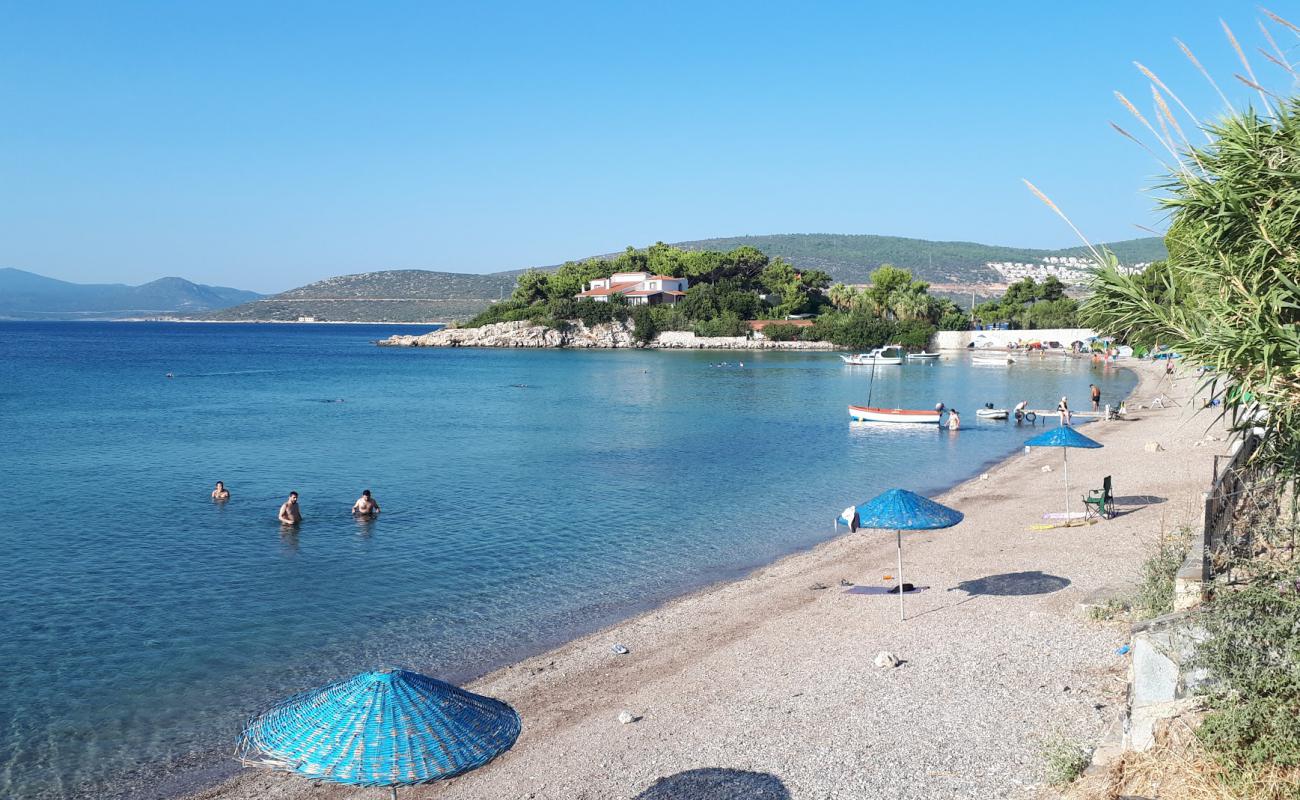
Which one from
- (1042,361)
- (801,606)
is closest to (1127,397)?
(1042,361)

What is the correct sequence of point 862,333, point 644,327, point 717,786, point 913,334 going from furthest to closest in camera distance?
point 644,327 < point 862,333 < point 913,334 < point 717,786

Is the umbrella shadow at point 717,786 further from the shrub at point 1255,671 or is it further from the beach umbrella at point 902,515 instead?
the beach umbrella at point 902,515

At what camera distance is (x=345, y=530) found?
24109 millimetres

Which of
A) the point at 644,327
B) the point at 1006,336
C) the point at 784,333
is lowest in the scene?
the point at 1006,336

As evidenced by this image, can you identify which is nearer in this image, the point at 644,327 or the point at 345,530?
the point at 345,530

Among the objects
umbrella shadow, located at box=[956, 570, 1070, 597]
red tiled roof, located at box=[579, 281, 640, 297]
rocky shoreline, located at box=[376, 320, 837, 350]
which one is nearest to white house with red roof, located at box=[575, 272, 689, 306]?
red tiled roof, located at box=[579, 281, 640, 297]

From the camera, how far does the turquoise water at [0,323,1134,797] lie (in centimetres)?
1392

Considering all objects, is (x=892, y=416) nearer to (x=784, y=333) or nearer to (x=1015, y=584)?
(x=1015, y=584)

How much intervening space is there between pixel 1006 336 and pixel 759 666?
341 feet

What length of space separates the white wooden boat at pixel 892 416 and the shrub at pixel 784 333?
73235mm

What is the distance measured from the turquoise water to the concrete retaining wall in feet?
169

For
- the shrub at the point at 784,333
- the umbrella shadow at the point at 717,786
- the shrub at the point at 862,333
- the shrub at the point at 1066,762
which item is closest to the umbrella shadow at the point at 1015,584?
the shrub at the point at 1066,762

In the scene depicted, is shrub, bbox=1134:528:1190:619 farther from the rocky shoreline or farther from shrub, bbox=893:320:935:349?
the rocky shoreline

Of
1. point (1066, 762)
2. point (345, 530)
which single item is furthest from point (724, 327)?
point (1066, 762)
